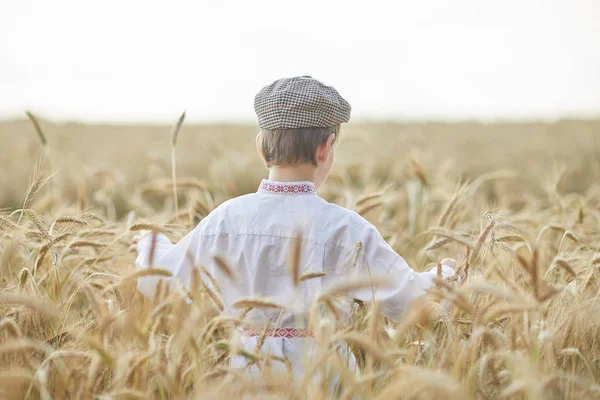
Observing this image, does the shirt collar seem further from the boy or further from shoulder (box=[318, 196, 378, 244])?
shoulder (box=[318, 196, 378, 244])

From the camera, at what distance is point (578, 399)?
1696 millimetres

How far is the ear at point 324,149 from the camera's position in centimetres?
212

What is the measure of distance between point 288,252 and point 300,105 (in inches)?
19.9

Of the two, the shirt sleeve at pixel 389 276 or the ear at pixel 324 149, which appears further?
the ear at pixel 324 149

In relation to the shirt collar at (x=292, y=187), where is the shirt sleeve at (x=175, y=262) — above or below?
below

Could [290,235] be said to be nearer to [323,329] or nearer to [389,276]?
[389,276]

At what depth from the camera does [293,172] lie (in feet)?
6.93

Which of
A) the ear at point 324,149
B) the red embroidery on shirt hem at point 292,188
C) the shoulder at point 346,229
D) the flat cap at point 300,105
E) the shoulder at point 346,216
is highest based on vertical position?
the flat cap at point 300,105

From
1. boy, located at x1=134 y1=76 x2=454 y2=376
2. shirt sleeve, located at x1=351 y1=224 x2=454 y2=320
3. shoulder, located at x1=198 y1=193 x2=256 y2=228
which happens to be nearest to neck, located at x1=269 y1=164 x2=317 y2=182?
boy, located at x1=134 y1=76 x2=454 y2=376

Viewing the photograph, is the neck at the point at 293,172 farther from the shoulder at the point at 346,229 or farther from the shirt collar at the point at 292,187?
the shoulder at the point at 346,229


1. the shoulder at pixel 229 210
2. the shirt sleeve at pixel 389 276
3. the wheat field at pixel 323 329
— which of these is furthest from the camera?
the shoulder at pixel 229 210

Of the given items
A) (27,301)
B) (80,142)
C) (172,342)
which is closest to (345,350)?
(172,342)

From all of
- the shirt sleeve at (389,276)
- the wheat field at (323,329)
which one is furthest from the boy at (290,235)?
the wheat field at (323,329)

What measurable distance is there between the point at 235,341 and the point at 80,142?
12.8 m
